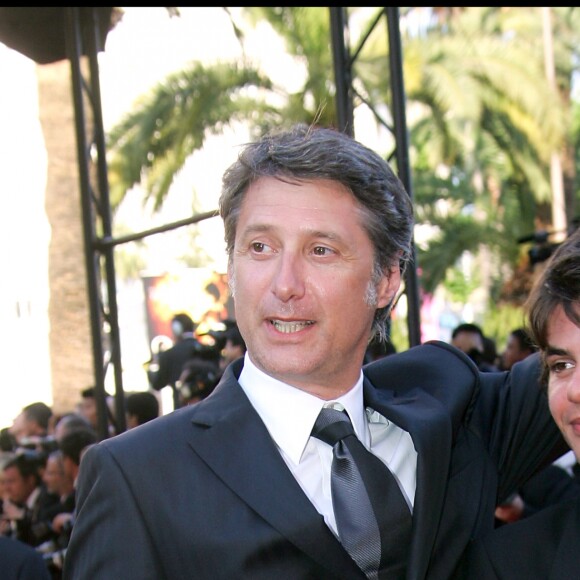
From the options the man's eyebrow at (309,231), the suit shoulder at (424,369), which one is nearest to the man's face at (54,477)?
the suit shoulder at (424,369)

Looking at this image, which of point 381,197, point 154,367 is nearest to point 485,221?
point 154,367

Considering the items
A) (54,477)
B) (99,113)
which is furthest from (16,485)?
(99,113)

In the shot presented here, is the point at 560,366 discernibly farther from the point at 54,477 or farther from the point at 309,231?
the point at 54,477

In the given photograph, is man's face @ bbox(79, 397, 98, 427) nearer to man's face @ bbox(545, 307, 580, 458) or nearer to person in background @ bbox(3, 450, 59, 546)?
person in background @ bbox(3, 450, 59, 546)

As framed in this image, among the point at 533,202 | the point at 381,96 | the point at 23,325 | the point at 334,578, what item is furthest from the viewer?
the point at 23,325

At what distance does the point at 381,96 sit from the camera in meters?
13.0

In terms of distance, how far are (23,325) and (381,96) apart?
12575 mm

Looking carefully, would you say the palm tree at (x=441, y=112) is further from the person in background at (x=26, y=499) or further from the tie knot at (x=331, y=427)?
the tie knot at (x=331, y=427)

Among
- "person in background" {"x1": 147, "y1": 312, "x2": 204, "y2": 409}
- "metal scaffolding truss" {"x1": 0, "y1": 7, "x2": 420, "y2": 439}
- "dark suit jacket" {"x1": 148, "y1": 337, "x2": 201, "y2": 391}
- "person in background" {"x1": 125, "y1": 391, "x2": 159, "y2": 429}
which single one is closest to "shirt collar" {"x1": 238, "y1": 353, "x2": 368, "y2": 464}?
"metal scaffolding truss" {"x1": 0, "y1": 7, "x2": 420, "y2": 439}

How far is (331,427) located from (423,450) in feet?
0.73

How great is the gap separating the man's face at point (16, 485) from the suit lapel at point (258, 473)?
4.23 meters

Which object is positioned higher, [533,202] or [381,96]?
[381,96]

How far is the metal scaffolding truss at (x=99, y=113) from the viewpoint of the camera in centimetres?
Result: 507

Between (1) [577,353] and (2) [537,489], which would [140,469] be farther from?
(2) [537,489]
